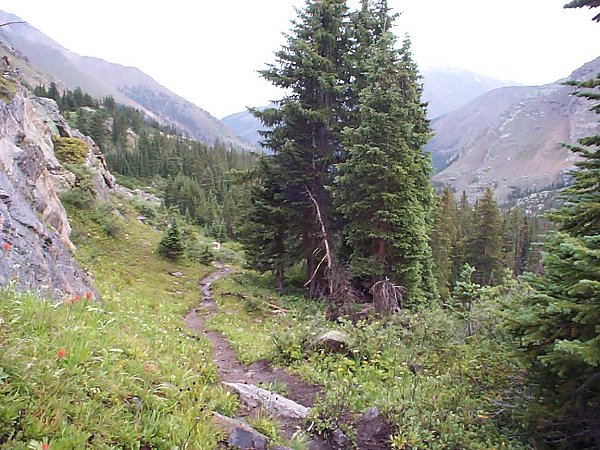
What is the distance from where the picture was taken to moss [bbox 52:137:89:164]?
1141 inches

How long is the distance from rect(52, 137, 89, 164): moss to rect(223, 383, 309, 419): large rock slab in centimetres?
2782

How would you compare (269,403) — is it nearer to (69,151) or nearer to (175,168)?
(69,151)

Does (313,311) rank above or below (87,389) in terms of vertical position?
below

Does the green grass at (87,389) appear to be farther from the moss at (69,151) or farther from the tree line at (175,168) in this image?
the tree line at (175,168)

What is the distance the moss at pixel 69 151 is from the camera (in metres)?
29.0

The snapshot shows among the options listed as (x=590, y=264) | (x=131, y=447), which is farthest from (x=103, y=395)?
(x=590, y=264)

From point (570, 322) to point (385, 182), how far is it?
11.5m

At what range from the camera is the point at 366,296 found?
17.6 metres

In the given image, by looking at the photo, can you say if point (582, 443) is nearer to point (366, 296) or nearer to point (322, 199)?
point (366, 296)

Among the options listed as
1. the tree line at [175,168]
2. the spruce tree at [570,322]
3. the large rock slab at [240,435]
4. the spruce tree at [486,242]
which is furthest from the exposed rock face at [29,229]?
the spruce tree at [486,242]

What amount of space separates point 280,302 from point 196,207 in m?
53.6

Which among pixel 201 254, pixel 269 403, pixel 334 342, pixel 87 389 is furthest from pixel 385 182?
pixel 201 254

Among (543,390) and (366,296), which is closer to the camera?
(543,390)

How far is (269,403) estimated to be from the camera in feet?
20.1
